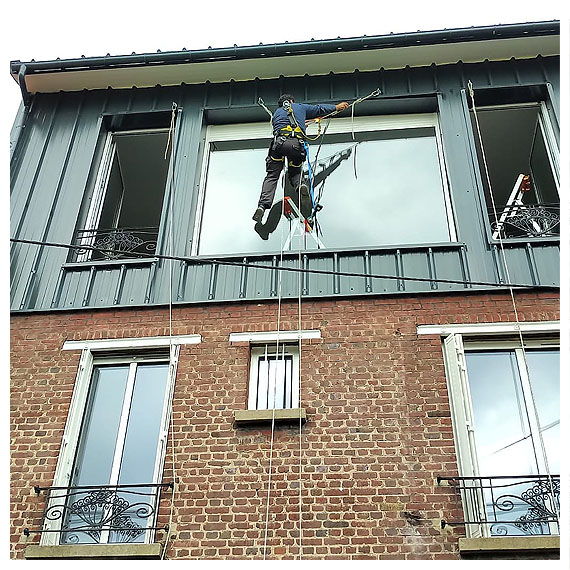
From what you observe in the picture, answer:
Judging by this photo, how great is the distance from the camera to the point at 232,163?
34.3 ft

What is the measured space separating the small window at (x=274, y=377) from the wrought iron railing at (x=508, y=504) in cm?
182

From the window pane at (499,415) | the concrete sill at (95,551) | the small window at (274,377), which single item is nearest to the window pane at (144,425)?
the concrete sill at (95,551)

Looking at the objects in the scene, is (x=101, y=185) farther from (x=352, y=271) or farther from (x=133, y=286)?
(x=352, y=271)

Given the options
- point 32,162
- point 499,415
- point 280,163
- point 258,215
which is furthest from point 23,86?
point 499,415

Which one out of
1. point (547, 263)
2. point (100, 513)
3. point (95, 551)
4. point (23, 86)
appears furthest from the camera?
point (23, 86)

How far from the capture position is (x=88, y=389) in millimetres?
8094

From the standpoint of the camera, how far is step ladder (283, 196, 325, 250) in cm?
924

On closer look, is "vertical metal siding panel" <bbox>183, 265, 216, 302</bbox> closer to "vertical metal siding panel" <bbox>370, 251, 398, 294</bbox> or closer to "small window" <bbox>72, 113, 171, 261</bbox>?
"small window" <bbox>72, 113, 171, 261</bbox>

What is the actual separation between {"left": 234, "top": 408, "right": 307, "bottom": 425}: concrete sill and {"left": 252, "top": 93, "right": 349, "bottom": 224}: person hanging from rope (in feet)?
10.1

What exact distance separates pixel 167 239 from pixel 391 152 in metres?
3.48

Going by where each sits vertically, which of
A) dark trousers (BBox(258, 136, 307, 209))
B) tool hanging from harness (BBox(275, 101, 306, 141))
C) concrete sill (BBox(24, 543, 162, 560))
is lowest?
concrete sill (BBox(24, 543, 162, 560))

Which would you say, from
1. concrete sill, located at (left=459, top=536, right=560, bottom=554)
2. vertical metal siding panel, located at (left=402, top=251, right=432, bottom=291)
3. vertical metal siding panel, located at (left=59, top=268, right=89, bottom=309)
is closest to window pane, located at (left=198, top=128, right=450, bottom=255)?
vertical metal siding panel, located at (left=402, top=251, right=432, bottom=291)

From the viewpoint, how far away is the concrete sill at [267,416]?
24.3 ft

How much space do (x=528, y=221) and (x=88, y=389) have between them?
5774 millimetres
